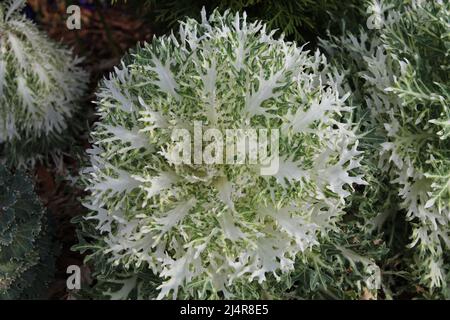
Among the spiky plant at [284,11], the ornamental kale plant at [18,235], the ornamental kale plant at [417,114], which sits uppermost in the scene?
the spiky plant at [284,11]

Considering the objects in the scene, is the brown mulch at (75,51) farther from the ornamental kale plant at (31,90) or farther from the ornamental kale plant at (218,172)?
the ornamental kale plant at (218,172)

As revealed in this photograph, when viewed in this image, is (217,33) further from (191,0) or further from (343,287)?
(343,287)

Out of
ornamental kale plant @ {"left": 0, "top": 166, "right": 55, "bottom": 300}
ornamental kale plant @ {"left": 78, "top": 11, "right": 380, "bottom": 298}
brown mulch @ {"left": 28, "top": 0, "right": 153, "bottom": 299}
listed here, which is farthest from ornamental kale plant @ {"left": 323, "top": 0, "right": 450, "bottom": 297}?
brown mulch @ {"left": 28, "top": 0, "right": 153, "bottom": 299}

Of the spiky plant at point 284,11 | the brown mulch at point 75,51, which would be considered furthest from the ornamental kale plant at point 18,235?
the spiky plant at point 284,11

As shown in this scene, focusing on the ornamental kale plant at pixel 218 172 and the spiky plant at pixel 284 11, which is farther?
the spiky plant at pixel 284 11

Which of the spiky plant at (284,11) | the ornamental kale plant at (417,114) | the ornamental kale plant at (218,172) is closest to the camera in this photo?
the ornamental kale plant at (218,172)

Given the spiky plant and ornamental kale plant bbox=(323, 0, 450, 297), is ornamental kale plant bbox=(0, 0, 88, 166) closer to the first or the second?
the spiky plant

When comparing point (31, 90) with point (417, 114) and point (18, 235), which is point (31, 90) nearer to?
point (18, 235)
